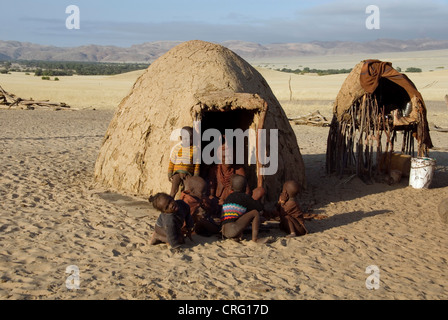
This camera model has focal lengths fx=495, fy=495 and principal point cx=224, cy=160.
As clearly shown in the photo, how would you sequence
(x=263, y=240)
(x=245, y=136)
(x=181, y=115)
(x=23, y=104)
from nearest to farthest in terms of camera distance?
(x=263, y=240) < (x=181, y=115) < (x=245, y=136) < (x=23, y=104)

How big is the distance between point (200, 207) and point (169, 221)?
0.97 m

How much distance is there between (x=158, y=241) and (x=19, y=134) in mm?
9585

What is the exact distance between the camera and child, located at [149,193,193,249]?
18.3ft

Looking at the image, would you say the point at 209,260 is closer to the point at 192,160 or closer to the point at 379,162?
the point at 192,160

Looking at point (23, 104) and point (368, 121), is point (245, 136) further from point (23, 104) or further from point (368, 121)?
point (23, 104)

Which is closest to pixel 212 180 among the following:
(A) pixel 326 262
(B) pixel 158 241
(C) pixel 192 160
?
(C) pixel 192 160

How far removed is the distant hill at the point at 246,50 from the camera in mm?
158988

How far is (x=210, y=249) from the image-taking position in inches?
223

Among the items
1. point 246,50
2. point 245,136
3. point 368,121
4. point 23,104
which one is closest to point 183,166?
point 245,136

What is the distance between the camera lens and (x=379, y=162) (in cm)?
947

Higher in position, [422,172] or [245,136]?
[245,136]

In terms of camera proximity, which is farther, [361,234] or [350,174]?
[350,174]

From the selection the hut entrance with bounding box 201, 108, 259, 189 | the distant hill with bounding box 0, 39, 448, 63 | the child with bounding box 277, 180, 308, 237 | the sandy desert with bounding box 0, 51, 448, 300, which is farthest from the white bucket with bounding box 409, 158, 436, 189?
the distant hill with bounding box 0, 39, 448, 63
